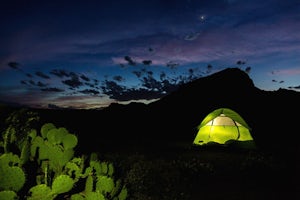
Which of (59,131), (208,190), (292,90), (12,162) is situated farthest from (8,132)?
(292,90)

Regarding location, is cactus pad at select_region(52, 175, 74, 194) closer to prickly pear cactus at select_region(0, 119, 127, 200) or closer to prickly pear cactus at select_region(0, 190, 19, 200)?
prickly pear cactus at select_region(0, 119, 127, 200)

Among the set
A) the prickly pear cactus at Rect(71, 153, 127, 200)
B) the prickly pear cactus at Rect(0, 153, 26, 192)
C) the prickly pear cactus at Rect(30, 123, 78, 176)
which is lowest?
the prickly pear cactus at Rect(71, 153, 127, 200)

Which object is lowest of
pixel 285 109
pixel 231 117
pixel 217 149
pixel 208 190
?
pixel 208 190

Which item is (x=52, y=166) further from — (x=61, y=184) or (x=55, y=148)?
(x=61, y=184)

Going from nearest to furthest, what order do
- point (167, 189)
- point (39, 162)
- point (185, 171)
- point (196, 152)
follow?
point (39, 162) → point (167, 189) → point (185, 171) → point (196, 152)

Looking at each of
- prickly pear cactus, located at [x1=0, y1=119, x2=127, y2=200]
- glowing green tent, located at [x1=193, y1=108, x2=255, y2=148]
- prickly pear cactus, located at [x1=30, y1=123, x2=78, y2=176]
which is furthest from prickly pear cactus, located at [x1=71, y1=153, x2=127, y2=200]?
glowing green tent, located at [x1=193, y1=108, x2=255, y2=148]

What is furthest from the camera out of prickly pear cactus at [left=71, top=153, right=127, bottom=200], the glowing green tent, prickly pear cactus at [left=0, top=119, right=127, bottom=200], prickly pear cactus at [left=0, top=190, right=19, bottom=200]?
the glowing green tent

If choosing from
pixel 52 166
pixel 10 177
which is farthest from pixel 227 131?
pixel 10 177

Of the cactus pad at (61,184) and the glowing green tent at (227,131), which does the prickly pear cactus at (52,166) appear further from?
the glowing green tent at (227,131)

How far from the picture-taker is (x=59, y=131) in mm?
2211

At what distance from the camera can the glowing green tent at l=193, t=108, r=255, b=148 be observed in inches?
556

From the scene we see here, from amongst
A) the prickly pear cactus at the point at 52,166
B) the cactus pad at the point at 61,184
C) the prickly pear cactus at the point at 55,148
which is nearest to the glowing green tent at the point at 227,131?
the prickly pear cactus at the point at 52,166

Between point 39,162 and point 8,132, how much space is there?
0.35m

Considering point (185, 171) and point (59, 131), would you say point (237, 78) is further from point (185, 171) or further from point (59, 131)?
point (59, 131)
